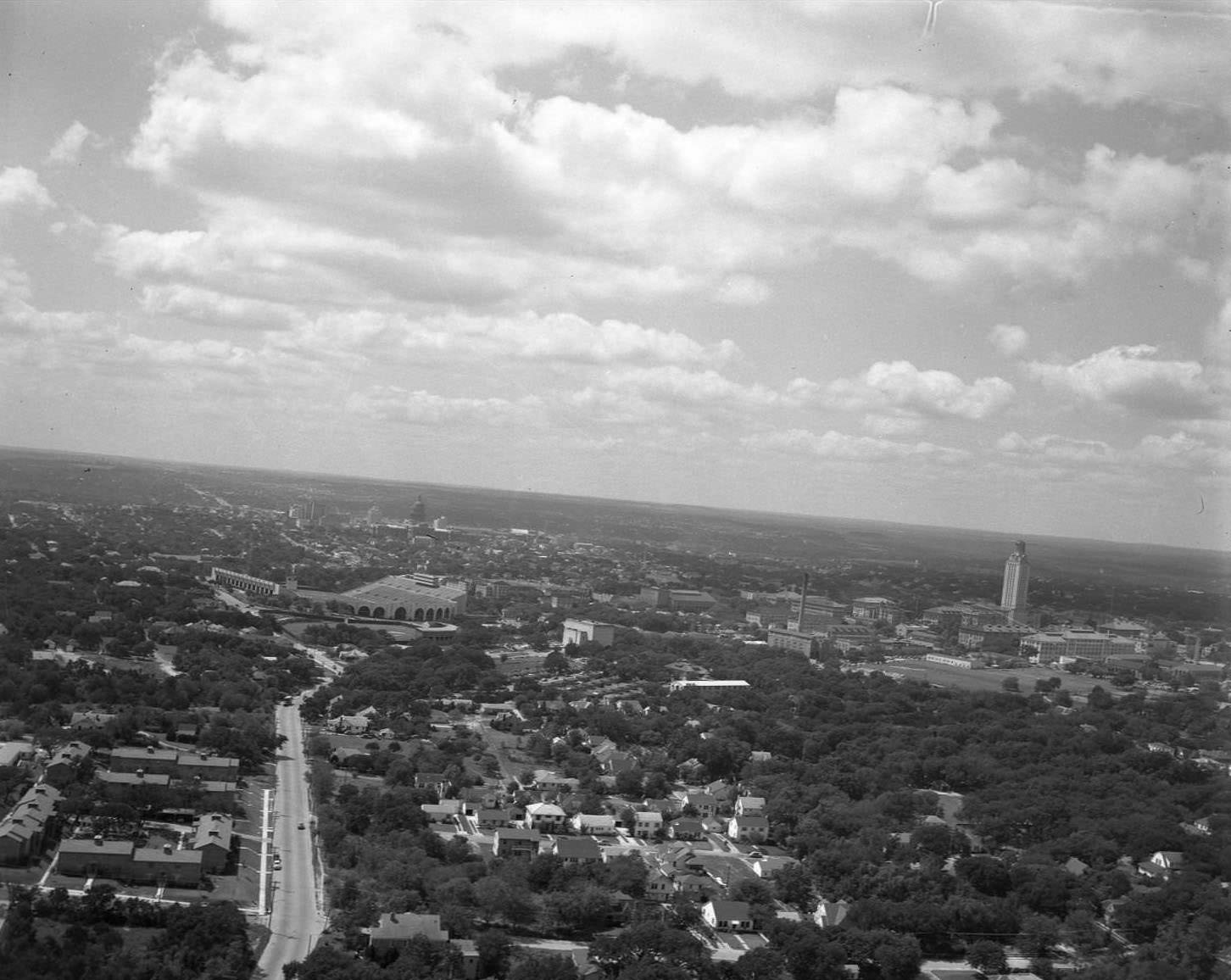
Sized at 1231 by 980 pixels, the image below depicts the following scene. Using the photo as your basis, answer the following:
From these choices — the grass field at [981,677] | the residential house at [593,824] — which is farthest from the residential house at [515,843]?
the grass field at [981,677]

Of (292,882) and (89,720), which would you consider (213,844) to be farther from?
(89,720)

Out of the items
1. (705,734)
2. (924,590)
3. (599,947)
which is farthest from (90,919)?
(924,590)

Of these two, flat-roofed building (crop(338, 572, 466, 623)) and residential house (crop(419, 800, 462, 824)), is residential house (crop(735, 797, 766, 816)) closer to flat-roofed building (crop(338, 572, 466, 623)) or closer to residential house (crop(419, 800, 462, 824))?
residential house (crop(419, 800, 462, 824))

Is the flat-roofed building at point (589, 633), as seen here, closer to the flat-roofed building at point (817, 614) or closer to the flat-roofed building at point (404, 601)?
the flat-roofed building at point (404, 601)

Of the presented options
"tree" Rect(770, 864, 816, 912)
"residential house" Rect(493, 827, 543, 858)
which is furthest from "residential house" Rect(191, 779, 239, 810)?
"tree" Rect(770, 864, 816, 912)

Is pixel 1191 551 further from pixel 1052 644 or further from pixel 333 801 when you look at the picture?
pixel 1052 644

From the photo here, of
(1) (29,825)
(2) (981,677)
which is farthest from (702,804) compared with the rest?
(2) (981,677)
